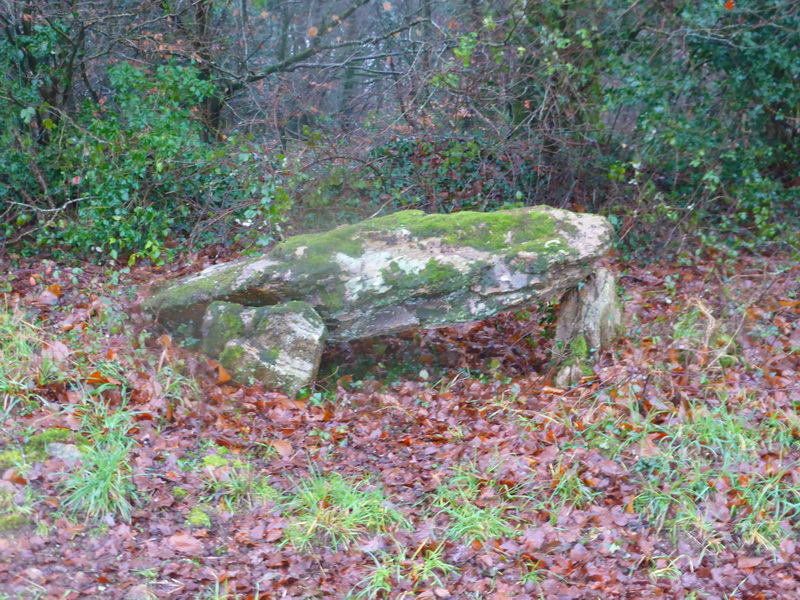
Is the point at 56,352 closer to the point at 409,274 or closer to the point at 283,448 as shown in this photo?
the point at 283,448

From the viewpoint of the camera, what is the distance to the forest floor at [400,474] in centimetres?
388

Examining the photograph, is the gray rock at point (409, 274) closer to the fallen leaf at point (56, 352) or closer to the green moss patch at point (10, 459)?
the fallen leaf at point (56, 352)

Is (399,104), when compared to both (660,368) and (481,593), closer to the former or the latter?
(660,368)

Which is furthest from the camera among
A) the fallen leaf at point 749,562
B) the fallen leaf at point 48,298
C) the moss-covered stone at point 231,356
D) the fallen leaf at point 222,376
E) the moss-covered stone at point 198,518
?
the fallen leaf at point 48,298

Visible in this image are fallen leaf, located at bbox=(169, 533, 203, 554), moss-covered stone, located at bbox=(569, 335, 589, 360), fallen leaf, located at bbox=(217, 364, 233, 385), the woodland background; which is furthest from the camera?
the woodland background

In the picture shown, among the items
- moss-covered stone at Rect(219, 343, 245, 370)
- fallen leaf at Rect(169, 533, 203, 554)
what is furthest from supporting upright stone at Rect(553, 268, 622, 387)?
fallen leaf at Rect(169, 533, 203, 554)

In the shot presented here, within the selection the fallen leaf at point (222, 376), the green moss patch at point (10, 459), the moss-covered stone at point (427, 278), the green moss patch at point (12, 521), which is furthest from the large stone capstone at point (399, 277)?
the green moss patch at point (12, 521)

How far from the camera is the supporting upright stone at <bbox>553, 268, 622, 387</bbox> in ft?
21.2

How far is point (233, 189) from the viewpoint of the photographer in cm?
962

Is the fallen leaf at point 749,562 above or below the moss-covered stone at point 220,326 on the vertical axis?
above

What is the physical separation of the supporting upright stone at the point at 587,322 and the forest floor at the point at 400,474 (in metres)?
0.21

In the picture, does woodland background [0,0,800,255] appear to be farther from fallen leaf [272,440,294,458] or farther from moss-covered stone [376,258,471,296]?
fallen leaf [272,440,294,458]

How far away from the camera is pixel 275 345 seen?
19.4 ft

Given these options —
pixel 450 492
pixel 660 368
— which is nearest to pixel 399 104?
pixel 660 368
